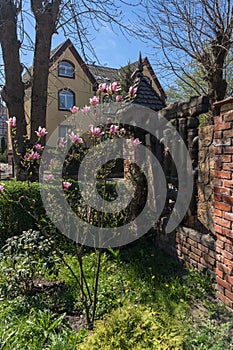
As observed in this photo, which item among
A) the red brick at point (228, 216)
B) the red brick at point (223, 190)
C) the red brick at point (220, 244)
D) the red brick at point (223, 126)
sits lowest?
the red brick at point (220, 244)

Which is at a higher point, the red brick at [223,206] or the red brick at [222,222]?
the red brick at [223,206]

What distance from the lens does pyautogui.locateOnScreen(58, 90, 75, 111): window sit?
1745cm

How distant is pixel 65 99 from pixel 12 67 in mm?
12479

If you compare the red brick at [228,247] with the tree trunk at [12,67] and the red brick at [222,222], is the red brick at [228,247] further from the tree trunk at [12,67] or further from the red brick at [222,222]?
the tree trunk at [12,67]

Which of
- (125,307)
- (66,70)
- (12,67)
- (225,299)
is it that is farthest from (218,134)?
(66,70)

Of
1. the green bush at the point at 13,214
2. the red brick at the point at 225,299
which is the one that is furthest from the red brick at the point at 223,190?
the green bush at the point at 13,214

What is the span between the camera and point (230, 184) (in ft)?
7.14

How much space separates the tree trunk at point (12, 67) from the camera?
558 cm

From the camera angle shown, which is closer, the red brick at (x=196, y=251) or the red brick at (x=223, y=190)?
the red brick at (x=223, y=190)

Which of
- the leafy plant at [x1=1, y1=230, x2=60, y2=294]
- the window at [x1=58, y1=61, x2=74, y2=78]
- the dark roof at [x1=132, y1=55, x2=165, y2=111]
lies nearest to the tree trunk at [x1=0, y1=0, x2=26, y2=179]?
the dark roof at [x1=132, y1=55, x2=165, y2=111]

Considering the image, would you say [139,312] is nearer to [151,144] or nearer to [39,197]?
[151,144]

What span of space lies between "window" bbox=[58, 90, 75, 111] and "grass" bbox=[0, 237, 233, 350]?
15.2 metres

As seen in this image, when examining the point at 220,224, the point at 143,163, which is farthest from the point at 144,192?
the point at 220,224

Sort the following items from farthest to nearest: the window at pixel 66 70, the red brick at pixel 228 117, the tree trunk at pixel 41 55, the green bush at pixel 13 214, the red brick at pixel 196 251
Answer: the window at pixel 66 70
the tree trunk at pixel 41 55
the green bush at pixel 13 214
the red brick at pixel 196 251
the red brick at pixel 228 117
